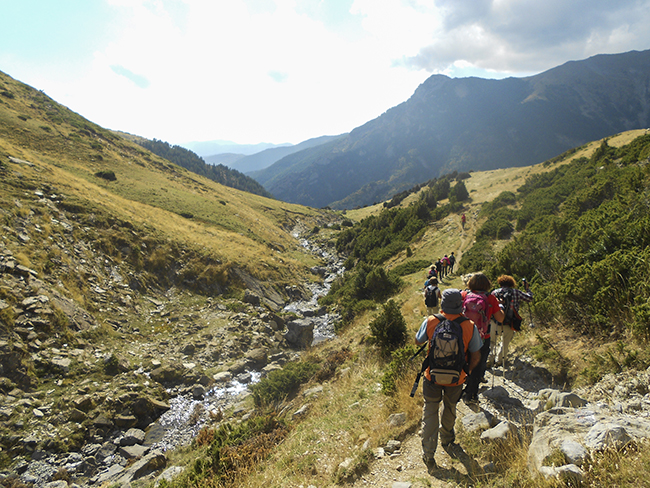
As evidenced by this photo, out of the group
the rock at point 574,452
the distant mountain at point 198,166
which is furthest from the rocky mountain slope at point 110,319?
the distant mountain at point 198,166

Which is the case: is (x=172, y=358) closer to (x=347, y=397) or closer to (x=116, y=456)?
(x=116, y=456)

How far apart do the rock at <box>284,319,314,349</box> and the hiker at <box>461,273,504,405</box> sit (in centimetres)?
1392

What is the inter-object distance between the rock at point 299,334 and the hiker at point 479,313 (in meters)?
13.9

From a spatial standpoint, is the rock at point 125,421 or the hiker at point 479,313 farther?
the rock at point 125,421

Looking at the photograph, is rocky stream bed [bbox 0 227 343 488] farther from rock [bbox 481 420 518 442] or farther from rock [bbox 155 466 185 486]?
rock [bbox 481 420 518 442]

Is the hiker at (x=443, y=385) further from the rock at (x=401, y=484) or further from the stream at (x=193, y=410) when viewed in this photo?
the stream at (x=193, y=410)

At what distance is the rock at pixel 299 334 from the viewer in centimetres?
1925

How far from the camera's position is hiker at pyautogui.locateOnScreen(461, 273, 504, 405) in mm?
5852

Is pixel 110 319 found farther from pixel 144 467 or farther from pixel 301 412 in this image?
pixel 301 412

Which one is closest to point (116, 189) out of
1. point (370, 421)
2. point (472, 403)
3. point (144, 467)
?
point (144, 467)

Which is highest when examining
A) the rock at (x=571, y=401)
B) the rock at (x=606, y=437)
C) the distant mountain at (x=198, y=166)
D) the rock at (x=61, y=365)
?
the distant mountain at (x=198, y=166)

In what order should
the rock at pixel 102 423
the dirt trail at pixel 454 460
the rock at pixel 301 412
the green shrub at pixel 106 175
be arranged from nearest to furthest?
the dirt trail at pixel 454 460
the rock at pixel 301 412
the rock at pixel 102 423
the green shrub at pixel 106 175

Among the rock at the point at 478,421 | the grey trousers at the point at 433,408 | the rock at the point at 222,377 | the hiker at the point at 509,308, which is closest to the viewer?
the grey trousers at the point at 433,408

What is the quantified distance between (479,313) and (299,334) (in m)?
14.9
